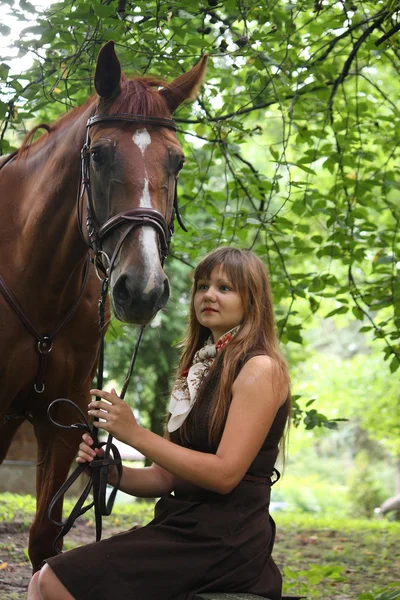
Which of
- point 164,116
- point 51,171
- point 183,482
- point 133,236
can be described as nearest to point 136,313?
point 133,236

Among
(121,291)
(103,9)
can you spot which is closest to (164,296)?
(121,291)

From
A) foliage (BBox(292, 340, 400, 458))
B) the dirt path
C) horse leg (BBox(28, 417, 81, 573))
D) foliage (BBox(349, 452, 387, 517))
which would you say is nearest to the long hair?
horse leg (BBox(28, 417, 81, 573))

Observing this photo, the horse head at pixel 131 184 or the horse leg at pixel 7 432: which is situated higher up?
the horse head at pixel 131 184

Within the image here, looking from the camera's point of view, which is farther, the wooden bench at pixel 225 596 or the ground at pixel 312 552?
the ground at pixel 312 552

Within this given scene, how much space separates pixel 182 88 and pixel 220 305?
0.96 meters

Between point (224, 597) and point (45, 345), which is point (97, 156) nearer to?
point (45, 345)

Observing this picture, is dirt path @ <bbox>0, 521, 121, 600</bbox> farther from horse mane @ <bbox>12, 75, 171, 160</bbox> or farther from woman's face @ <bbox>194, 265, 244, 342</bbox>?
horse mane @ <bbox>12, 75, 171, 160</bbox>

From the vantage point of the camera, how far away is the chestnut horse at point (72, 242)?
8.23 feet

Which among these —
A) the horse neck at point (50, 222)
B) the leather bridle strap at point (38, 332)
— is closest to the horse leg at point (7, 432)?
the leather bridle strap at point (38, 332)

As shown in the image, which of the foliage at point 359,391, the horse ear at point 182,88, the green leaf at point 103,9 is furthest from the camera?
the foliage at point 359,391

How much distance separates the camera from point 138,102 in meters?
2.75

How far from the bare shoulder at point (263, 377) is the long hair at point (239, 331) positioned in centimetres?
2

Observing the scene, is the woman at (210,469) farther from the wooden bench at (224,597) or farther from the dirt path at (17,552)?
the dirt path at (17,552)

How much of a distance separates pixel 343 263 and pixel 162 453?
11.5ft
